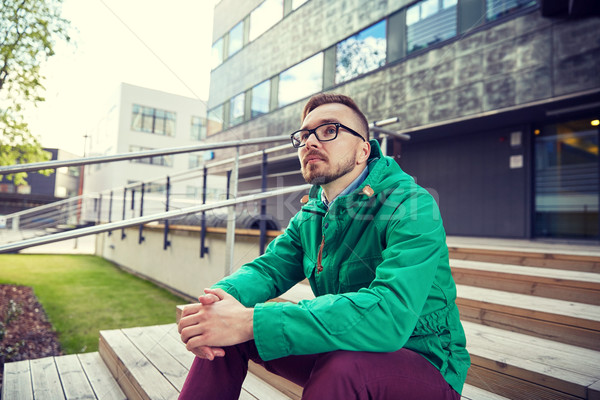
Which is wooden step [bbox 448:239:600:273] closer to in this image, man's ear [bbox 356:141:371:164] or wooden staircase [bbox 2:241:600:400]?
wooden staircase [bbox 2:241:600:400]

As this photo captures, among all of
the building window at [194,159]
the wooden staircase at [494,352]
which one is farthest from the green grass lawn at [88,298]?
the building window at [194,159]

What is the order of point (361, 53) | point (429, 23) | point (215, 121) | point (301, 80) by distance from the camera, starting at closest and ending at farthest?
point (429, 23) < point (361, 53) < point (301, 80) < point (215, 121)

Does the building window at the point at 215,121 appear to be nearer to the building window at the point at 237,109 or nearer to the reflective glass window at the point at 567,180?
the building window at the point at 237,109

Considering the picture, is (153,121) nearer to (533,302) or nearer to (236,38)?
(236,38)

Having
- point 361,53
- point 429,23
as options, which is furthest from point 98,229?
point 361,53

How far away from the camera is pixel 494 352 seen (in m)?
1.61

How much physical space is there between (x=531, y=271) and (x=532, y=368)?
1.22 metres

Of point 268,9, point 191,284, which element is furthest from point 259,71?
point 191,284

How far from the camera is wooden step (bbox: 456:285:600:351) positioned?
1714 millimetres

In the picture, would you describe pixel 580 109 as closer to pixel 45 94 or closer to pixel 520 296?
pixel 520 296

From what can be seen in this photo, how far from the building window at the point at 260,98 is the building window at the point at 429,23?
4830 millimetres

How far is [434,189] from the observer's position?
7051 mm

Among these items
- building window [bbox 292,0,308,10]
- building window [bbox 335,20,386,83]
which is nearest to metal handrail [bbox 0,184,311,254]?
building window [bbox 335,20,386,83]

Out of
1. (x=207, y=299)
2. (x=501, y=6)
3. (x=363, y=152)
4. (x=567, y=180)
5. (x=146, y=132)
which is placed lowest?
(x=207, y=299)
